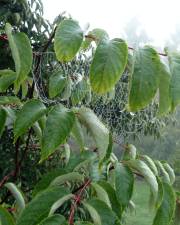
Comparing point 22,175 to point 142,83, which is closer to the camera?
point 142,83

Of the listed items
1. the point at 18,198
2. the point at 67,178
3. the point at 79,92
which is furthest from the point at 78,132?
the point at 79,92

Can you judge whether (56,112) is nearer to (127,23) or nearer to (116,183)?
(116,183)

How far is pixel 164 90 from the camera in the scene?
1.87 ft

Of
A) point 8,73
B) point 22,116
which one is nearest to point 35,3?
point 8,73

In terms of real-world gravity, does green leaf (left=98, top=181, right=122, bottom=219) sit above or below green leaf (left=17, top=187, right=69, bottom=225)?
below

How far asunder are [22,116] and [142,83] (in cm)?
17

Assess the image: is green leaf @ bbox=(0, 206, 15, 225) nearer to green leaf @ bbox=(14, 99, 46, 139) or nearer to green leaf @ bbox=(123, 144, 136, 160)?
green leaf @ bbox=(14, 99, 46, 139)

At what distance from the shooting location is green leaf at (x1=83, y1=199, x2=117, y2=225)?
512mm

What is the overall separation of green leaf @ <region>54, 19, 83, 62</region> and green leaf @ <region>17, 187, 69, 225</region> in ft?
0.50

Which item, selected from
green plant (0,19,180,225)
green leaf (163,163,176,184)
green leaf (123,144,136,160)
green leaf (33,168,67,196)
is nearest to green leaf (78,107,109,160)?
green plant (0,19,180,225)

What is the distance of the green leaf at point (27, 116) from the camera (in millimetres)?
576

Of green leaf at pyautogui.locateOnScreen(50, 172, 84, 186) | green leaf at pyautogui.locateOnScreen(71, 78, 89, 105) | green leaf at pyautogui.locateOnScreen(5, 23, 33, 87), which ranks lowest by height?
green leaf at pyautogui.locateOnScreen(50, 172, 84, 186)

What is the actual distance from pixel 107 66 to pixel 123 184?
17 cm

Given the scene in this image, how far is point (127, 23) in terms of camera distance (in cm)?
1705
